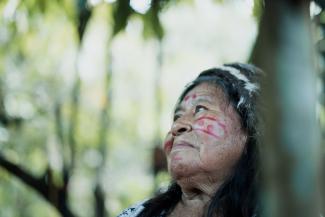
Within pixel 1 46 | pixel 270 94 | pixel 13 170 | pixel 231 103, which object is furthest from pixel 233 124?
pixel 1 46

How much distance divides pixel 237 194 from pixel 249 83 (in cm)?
40

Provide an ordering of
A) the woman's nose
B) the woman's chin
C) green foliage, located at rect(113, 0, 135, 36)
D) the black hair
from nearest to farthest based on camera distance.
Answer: green foliage, located at rect(113, 0, 135, 36) → the black hair → the woman's chin → the woman's nose

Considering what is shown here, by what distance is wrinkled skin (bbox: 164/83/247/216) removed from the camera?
87.4 inches

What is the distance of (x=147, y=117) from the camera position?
12062 millimetres

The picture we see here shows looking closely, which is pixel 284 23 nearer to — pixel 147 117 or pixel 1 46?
pixel 1 46

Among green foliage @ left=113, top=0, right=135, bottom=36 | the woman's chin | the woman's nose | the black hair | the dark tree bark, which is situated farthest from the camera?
the woman's nose

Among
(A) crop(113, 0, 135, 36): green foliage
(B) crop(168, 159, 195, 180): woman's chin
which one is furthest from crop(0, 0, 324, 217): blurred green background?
(B) crop(168, 159, 195, 180): woman's chin

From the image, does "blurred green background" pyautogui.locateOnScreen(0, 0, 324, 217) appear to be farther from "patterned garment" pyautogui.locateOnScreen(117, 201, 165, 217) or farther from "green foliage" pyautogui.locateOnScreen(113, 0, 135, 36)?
"patterned garment" pyautogui.locateOnScreen(117, 201, 165, 217)

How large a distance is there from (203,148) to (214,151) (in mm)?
36

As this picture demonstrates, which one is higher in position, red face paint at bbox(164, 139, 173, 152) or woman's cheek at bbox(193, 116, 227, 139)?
woman's cheek at bbox(193, 116, 227, 139)

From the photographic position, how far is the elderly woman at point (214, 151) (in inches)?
85.0

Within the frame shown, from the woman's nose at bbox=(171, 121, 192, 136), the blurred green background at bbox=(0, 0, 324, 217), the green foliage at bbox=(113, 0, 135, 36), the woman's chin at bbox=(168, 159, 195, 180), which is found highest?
the green foliage at bbox=(113, 0, 135, 36)

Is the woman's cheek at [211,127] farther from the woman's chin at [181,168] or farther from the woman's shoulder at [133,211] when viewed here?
the woman's shoulder at [133,211]

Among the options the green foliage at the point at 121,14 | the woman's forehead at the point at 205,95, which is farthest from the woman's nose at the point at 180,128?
the green foliage at the point at 121,14
